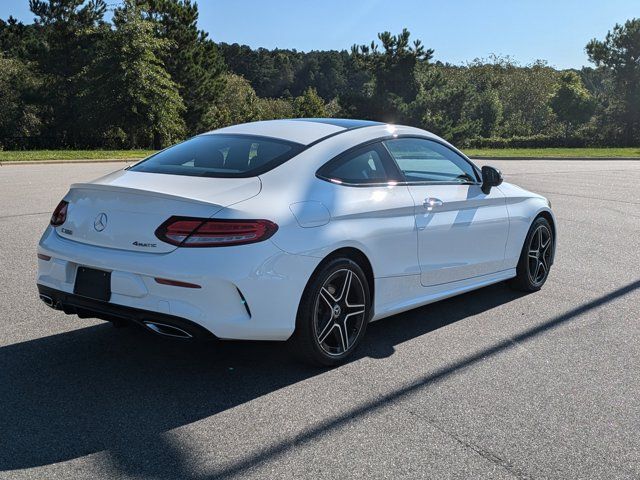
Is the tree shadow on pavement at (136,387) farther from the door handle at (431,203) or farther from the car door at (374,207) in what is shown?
the door handle at (431,203)

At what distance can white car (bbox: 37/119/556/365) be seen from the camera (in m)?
3.72

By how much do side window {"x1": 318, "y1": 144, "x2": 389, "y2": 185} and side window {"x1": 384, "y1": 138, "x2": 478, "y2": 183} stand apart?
7.9 inches

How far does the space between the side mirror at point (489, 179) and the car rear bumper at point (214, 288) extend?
2249mm

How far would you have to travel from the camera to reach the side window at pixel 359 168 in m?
4.42

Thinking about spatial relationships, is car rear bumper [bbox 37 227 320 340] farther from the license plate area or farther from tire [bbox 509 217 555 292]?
tire [bbox 509 217 555 292]

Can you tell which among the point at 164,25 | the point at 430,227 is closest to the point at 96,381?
the point at 430,227

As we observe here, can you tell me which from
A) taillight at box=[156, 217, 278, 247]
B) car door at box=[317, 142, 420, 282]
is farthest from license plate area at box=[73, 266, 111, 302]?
car door at box=[317, 142, 420, 282]

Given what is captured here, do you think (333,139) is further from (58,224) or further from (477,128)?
(477,128)

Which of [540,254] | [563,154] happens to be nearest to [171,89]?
[563,154]

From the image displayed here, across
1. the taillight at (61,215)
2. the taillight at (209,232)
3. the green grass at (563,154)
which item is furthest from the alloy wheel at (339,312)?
the green grass at (563,154)

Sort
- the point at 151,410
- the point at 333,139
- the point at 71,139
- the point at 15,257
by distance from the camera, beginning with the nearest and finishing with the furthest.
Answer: the point at 151,410 < the point at 333,139 < the point at 15,257 < the point at 71,139

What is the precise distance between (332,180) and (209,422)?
5.68ft

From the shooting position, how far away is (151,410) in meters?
3.61

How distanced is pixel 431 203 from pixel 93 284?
2.45 meters
